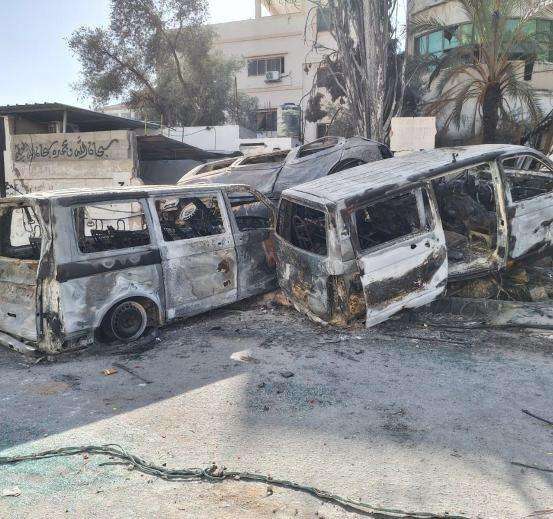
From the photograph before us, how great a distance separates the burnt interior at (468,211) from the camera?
6.17m

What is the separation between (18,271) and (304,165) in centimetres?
516

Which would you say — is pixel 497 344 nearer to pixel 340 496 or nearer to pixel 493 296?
pixel 493 296

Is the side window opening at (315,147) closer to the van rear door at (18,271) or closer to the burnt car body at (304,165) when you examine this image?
the burnt car body at (304,165)

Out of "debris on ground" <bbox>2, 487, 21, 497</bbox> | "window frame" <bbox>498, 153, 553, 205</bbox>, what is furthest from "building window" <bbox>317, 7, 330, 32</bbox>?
"debris on ground" <bbox>2, 487, 21, 497</bbox>

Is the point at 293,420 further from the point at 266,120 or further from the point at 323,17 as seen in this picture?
the point at 266,120

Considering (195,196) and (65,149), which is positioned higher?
(65,149)

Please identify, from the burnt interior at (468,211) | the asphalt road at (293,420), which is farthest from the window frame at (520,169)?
the asphalt road at (293,420)

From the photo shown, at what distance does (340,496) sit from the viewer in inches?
110

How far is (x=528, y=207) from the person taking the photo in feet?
19.3

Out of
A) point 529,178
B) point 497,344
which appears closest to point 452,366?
point 497,344

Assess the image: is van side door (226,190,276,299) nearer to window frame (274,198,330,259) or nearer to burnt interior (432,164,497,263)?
window frame (274,198,330,259)

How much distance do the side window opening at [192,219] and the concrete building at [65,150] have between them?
8.10m

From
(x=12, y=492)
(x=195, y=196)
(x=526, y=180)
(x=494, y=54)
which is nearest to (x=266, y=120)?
(x=494, y=54)

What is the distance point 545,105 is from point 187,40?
14.9 metres
